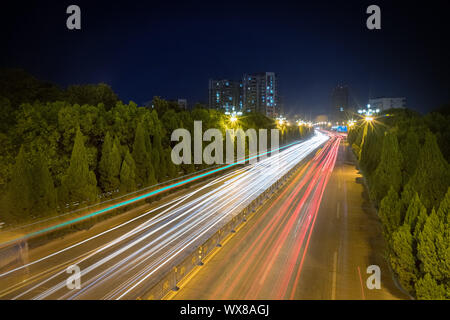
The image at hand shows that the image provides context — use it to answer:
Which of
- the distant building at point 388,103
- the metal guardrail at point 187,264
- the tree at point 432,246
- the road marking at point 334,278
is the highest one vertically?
the distant building at point 388,103

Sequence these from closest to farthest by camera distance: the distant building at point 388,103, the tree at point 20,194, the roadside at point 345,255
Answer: the roadside at point 345,255 → the tree at point 20,194 → the distant building at point 388,103

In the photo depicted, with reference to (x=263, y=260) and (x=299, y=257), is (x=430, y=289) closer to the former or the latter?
(x=299, y=257)

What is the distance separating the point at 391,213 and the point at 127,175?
14159 mm

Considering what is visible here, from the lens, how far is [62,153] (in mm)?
18672

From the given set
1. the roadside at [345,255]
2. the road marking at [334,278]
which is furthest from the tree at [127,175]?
the road marking at [334,278]

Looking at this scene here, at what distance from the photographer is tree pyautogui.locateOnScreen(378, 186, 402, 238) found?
37.8ft

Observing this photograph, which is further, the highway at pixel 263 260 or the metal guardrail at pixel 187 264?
the highway at pixel 263 260

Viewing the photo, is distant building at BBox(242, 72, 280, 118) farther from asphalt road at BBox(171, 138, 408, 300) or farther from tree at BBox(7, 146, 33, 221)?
tree at BBox(7, 146, 33, 221)

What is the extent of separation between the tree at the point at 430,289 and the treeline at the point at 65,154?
14.4 metres

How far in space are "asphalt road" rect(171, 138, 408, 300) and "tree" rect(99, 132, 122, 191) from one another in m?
8.52

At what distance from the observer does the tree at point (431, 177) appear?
11.6 m

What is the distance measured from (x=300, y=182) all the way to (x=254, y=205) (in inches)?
417

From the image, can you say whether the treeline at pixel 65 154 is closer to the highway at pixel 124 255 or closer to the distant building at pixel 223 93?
the highway at pixel 124 255

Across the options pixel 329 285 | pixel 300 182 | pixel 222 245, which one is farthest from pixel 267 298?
pixel 300 182
